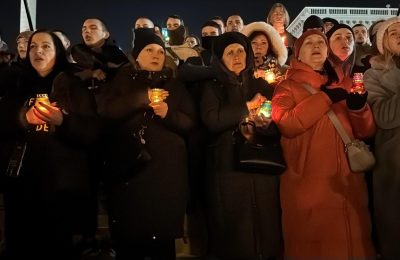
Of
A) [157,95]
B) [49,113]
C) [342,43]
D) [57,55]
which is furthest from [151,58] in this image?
[342,43]

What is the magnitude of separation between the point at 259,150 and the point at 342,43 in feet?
4.74

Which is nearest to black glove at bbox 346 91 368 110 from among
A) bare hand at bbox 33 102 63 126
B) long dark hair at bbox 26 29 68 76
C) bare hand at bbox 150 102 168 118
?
bare hand at bbox 150 102 168 118

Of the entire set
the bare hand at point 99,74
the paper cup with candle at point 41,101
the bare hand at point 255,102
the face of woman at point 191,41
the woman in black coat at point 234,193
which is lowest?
the woman in black coat at point 234,193

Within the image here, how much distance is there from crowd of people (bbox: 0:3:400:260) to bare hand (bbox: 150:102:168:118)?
0.01m

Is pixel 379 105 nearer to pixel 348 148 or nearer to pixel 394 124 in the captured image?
pixel 394 124

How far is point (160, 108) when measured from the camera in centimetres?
427

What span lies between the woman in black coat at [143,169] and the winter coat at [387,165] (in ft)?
5.31

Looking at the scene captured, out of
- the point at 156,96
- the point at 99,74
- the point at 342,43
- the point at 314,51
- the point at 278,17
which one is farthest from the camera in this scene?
the point at 278,17

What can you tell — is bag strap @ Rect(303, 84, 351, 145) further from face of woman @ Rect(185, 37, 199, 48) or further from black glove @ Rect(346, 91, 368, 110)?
face of woman @ Rect(185, 37, 199, 48)

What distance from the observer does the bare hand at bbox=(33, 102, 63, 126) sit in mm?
4070

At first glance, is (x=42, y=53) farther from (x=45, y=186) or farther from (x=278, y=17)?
(x=278, y=17)

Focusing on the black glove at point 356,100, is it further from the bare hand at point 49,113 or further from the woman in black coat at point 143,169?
the bare hand at point 49,113

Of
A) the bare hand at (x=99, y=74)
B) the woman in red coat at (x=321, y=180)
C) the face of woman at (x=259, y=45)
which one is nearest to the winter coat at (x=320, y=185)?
the woman in red coat at (x=321, y=180)

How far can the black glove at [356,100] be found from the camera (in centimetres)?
413
